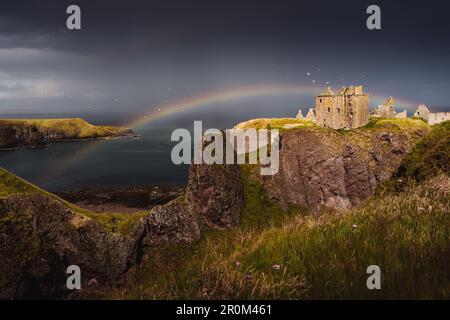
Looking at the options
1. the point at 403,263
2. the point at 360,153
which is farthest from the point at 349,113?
the point at 403,263

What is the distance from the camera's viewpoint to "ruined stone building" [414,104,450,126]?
109550 mm

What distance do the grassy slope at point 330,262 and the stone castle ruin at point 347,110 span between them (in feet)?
359

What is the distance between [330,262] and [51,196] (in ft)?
199

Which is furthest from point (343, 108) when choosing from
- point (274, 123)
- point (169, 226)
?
point (169, 226)

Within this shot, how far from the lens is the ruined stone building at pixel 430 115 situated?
359 ft

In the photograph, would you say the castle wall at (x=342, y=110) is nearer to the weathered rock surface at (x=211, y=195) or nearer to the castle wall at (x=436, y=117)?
the castle wall at (x=436, y=117)

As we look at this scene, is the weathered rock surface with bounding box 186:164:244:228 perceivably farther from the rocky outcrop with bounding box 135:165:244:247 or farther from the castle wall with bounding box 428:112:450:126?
the castle wall with bounding box 428:112:450:126

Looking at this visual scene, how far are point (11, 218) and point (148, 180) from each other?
341ft

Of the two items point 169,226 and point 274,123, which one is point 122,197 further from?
point 274,123

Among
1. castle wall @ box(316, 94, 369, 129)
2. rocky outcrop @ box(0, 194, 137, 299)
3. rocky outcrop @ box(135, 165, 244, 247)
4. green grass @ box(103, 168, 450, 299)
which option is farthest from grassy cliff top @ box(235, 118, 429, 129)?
green grass @ box(103, 168, 450, 299)

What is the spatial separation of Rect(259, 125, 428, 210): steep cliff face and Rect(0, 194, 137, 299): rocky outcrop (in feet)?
188

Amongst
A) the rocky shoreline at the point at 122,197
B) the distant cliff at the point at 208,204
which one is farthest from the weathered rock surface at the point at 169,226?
the rocky shoreline at the point at 122,197
